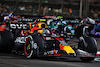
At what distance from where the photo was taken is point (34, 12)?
67.1ft

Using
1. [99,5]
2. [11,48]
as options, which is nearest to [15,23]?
[11,48]

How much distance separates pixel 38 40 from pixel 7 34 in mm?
1570

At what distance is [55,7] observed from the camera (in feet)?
72.1

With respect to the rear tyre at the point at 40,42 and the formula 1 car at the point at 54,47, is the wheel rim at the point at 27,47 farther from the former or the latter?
the rear tyre at the point at 40,42

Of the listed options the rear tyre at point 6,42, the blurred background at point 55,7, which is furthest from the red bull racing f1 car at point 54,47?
the blurred background at point 55,7

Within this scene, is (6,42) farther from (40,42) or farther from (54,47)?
(54,47)

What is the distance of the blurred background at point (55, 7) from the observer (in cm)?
2000

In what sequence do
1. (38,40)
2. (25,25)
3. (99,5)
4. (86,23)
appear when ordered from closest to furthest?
(38,40) < (25,25) < (86,23) < (99,5)

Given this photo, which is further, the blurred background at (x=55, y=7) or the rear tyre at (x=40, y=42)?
the blurred background at (x=55, y=7)

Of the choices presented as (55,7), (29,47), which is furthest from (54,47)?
(55,7)

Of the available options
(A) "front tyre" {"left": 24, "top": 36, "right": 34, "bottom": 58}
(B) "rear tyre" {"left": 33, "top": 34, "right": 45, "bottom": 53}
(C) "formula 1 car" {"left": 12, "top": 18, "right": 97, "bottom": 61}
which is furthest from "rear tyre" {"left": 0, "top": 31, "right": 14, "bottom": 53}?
(B) "rear tyre" {"left": 33, "top": 34, "right": 45, "bottom": 53}

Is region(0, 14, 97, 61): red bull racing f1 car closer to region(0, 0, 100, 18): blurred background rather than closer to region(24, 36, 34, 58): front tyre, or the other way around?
region(24, 36, 34, 58): front tyre

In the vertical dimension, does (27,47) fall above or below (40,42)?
below

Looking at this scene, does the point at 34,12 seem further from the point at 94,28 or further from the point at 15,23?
the point at 15,23
